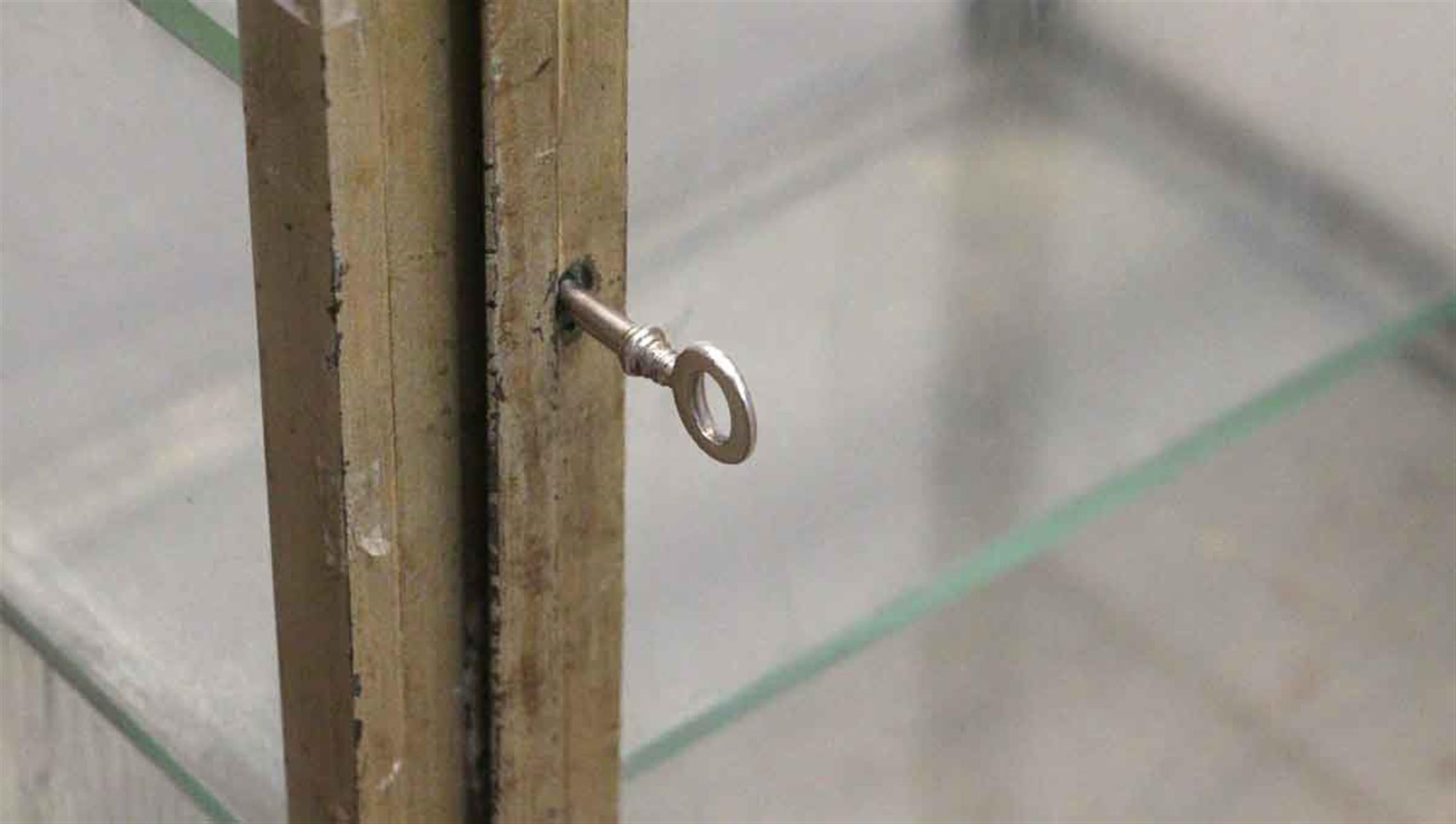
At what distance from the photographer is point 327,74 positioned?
427 millimetres

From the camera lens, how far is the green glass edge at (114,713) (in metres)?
0.58

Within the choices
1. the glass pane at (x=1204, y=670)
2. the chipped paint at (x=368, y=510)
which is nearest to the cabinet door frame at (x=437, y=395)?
the chipped paint at (x=368, y=510)

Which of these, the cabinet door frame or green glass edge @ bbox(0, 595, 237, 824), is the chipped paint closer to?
the cabinet door frame

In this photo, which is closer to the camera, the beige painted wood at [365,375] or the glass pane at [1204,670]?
the beige painted wood at [365,375]

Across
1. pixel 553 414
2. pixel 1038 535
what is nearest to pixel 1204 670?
pixel 1038 535

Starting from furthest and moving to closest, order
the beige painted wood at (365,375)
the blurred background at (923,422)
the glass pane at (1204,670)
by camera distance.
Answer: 1. the glass pane at (1204,670)
2. the blurred background at (923,422)
3. the beige painted wood at (365,375)

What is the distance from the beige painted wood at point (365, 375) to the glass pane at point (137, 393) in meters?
0.04

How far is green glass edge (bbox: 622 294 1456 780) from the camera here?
608 millimetres

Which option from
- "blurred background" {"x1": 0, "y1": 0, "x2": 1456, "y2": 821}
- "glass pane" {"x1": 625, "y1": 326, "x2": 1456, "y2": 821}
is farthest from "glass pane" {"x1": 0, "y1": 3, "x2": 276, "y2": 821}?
"glass pane" {"x1": 625, "y1": 326, "x2": 1456, "y2": 821}

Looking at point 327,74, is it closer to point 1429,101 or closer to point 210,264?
point 210,264

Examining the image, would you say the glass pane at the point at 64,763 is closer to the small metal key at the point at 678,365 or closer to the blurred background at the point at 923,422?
the blurred background at the point at 923,422

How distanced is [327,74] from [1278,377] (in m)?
0.34

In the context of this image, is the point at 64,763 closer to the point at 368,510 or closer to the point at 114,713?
the point at 114,713

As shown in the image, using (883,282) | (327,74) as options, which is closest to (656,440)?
(883,282)
